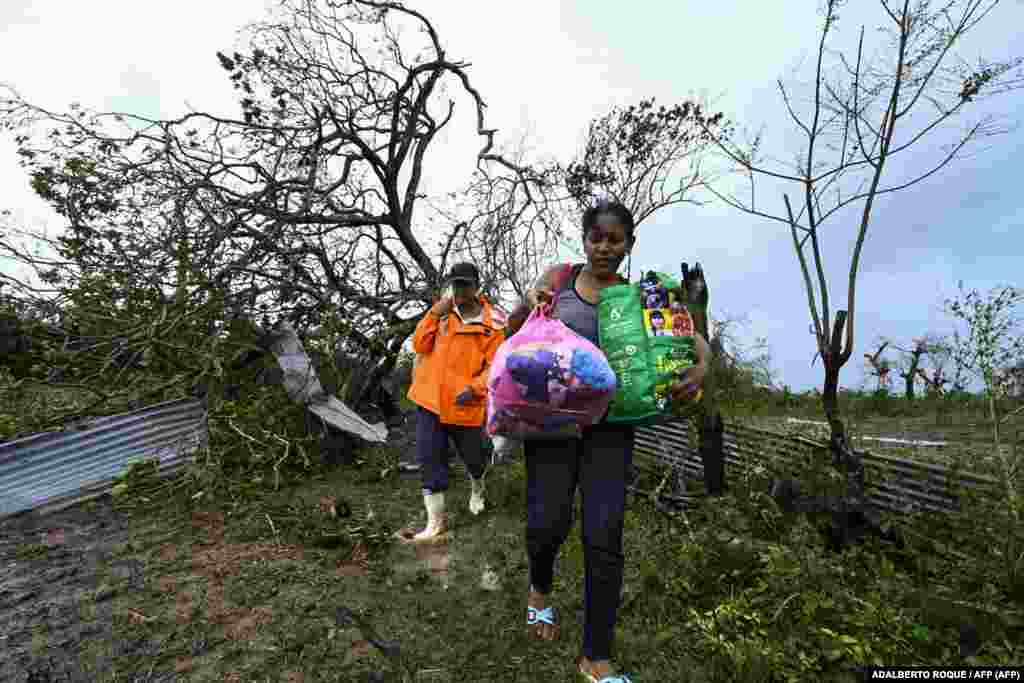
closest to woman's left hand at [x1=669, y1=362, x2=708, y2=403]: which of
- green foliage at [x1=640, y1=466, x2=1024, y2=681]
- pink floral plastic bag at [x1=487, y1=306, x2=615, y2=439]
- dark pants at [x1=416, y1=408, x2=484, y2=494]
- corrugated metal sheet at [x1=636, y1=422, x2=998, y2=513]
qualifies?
pink floral plastic bag at [x1=487, y1=306, x2=615, y2=439]

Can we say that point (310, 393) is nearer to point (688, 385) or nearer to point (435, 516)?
point (435, 516)

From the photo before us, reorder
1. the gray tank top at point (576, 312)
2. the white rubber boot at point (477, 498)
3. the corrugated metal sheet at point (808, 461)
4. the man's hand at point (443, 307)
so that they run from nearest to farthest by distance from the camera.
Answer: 1. the gray tank top at point (576, 312)
2. the corrugated metal sheet at point (808, 461)
3. the man's hand at point (443, 307)
4. the white rubber boot at point (477, 498)

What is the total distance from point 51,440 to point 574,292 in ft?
15.1

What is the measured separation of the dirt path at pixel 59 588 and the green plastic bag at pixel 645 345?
7.00 ft

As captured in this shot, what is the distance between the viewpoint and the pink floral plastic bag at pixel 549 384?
6.03 ft

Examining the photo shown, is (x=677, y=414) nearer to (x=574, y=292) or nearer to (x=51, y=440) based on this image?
(x=574, y=292)

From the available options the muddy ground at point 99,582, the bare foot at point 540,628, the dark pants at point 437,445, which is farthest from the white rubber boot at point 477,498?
the bare foot at point 540,628

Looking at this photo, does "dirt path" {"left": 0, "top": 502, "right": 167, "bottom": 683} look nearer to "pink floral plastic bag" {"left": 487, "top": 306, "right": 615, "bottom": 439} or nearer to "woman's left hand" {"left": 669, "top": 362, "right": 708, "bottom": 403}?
"pink floral plastic bag" {"left": 487, "top": 306, "right": 615, "bottom": 439}

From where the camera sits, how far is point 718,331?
920 cm

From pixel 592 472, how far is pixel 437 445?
1992 mm

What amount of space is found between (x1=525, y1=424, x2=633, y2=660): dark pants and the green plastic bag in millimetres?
144

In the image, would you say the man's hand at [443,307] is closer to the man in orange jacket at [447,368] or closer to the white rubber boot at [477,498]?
the man in orange jacket at [447,368]

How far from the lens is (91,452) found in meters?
4.52

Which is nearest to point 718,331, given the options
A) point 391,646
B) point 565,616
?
point 565,616
